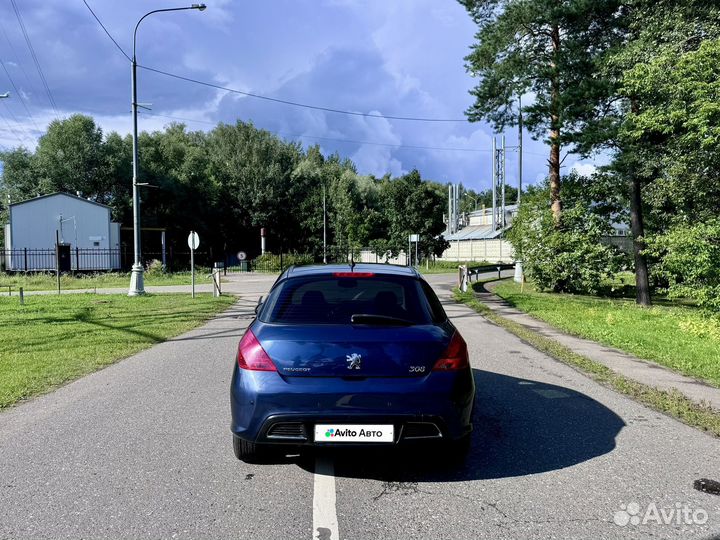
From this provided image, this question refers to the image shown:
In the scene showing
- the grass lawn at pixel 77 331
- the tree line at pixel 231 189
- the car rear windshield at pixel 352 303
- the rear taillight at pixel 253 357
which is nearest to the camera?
the rear taillight at pixel 253 357

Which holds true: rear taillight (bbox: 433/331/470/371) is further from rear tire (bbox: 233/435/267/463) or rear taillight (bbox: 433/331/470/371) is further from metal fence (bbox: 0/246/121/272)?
metal fence (bbox: 0/246/121/272)

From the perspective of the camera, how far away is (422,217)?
5069 centimetres

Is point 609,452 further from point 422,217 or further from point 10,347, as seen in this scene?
point 422,217

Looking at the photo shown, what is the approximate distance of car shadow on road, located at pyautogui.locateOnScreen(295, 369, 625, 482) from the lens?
4.04 m

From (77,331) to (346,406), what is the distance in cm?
1009

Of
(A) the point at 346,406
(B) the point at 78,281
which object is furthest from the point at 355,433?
(B) the point at 78,281

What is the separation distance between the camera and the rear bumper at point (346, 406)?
3.65m

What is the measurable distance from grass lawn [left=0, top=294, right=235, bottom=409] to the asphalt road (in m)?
1.62

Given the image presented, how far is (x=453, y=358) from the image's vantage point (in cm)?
388

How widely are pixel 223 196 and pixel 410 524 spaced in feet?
205

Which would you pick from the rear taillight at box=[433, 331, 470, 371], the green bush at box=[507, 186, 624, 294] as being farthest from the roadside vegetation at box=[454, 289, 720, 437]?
the green bush at box=[507, 186, 624, 294]

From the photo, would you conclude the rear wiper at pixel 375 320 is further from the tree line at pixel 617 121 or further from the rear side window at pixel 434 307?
the tree line at pixel 617 121

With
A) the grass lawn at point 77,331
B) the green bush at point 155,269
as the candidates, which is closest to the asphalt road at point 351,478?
the grass lawn at point 77,331

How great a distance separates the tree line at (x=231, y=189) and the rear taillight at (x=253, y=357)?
154 feet
